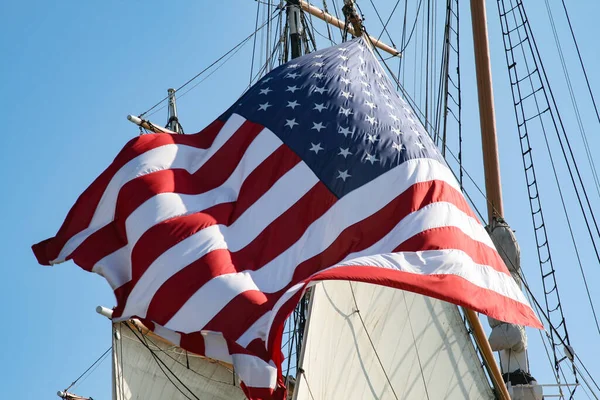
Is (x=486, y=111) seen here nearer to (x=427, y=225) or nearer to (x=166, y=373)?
(x=427, y=225)

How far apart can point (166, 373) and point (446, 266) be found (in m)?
16.7

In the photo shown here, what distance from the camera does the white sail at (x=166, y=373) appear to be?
27.5m

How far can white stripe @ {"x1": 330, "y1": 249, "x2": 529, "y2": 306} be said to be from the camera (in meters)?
12.1

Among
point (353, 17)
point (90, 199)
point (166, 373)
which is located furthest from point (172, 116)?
point (90, 199)

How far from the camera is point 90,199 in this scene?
14.3 m

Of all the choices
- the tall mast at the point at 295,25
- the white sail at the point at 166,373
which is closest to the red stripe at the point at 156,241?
the white sail at the point at 166,373

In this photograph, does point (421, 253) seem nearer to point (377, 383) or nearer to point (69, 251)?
point (377, 383)

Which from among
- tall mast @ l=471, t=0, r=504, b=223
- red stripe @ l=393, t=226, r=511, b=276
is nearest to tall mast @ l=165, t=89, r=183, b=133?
tall mast @ l=471, t=0, r=504, b=223

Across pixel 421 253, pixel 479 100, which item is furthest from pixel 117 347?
pixel 421 253

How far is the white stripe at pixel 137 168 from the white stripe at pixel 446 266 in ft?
10.8

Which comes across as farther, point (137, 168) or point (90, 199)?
point (90, 199)

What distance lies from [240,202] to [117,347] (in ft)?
48.6

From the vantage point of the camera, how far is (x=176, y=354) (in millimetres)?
27953

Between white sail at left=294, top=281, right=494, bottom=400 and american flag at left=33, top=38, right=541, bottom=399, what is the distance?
1.25m
